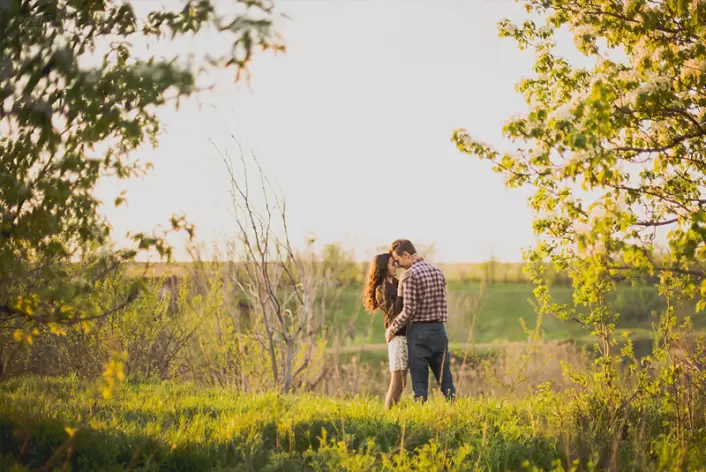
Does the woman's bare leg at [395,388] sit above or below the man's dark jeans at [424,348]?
below

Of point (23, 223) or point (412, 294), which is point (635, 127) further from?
point (23, 223)

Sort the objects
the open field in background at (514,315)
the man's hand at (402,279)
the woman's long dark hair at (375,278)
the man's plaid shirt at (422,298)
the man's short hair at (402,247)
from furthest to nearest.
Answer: the open field in background at (514,315) < the woman's long dark hair at (375,278) < the man's short hair at (402,247) < the man's hand at (402,279) < the man's plaid shirt at (422,298)

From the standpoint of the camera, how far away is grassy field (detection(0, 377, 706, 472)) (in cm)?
459

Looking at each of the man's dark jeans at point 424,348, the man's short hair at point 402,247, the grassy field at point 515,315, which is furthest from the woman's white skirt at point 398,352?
the grassy field at point 515,315

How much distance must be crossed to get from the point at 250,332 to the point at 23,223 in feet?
24.8

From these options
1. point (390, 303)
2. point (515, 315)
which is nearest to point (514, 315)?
point (515, 315)

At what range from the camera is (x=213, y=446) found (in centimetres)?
503

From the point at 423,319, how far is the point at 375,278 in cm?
76

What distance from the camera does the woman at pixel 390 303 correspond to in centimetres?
724

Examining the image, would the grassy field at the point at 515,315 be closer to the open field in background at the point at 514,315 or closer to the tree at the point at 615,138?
the open field in background at the point at 514,315

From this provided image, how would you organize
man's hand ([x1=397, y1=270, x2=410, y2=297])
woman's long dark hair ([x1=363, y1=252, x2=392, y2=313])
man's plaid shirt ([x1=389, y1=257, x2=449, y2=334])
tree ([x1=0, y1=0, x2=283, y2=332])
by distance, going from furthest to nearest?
1. woman's long dark hair ([x1=363, y1=252, x2=392, y2=313])
2. man's hand ([x1=397, y1=270, x2=410, y2=297])
3. man's plaid shirt ([x1=389, y1=257, x2=449, y2=334])
4. tree ([x1=0, y1=0, x2=283, y2=332])

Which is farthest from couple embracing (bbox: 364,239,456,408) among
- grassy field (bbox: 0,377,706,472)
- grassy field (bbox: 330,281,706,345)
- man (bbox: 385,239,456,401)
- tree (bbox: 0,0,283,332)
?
grassy field (bbox: 330,281,706,345)

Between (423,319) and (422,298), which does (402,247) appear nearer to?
(422,298)

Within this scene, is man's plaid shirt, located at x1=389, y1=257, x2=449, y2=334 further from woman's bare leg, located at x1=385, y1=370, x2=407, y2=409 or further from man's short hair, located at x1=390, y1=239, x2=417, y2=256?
woman's bare leg, located at x1=385, y1=370, x2=407, y2=409
